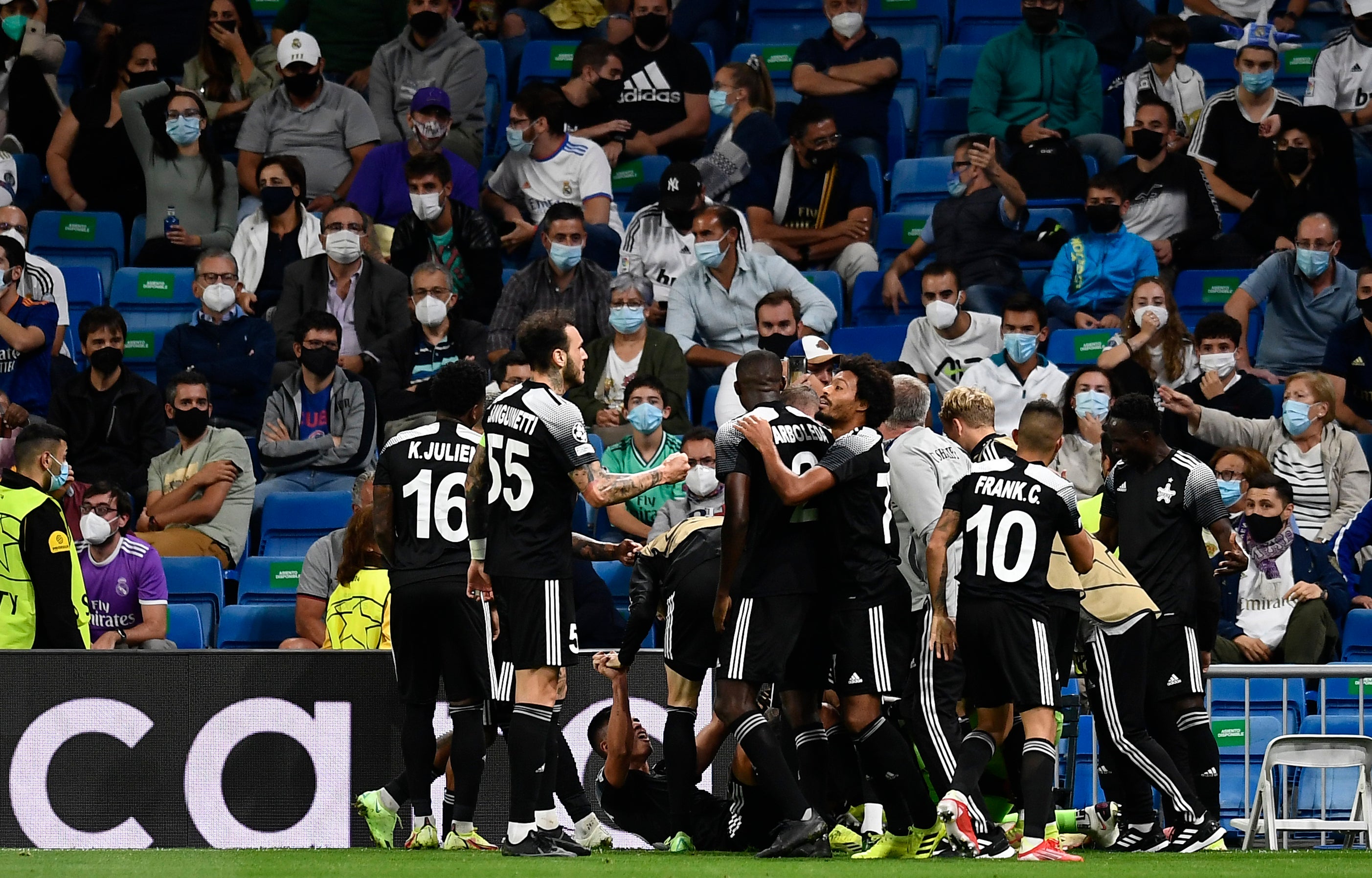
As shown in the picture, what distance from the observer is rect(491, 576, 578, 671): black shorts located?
7168mm

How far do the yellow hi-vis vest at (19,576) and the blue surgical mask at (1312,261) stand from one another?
310 inches

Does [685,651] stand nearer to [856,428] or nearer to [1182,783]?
[856,428]

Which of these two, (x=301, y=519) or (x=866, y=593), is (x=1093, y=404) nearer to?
(x=866, y=593)

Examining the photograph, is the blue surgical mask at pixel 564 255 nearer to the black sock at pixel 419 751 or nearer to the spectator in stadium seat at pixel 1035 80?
the spectator in stadium seat at pixel 1035 80

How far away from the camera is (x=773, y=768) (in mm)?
6793

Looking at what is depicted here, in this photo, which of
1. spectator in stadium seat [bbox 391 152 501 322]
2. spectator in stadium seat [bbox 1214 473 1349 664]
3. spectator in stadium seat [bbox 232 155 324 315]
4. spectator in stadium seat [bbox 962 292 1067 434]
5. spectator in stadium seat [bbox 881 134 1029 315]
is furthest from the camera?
spectator in stadium seat [bbox 232 155 324 315]

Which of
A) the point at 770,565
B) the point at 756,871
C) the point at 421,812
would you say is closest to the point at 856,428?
the point at 770,565

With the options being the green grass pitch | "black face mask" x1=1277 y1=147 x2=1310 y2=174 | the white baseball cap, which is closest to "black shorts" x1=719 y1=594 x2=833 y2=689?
the green grass pitch

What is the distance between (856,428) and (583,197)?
6.49 meters

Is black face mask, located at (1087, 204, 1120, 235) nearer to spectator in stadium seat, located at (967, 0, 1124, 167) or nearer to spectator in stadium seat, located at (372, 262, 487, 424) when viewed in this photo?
spectator in stadium seat, located at (967, 0, 1124, 167)

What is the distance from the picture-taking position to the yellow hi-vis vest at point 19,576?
28.7ft

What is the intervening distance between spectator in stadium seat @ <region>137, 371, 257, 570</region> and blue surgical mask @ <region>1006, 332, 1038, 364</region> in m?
4.86

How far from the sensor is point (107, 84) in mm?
14359

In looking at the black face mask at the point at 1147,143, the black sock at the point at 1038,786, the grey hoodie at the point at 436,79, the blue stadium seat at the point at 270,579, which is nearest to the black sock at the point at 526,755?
the black sock at the point at 1038,786
